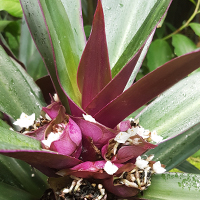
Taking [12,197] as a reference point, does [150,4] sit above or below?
above

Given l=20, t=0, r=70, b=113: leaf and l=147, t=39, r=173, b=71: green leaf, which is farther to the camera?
l=147, t=39, r=173, b=71: green leaf

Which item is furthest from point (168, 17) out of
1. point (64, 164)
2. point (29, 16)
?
point (64, 164)

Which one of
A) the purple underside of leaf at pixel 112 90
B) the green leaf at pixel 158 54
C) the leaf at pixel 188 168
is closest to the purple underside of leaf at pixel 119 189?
the purple underside of leaf at pixel 112 90

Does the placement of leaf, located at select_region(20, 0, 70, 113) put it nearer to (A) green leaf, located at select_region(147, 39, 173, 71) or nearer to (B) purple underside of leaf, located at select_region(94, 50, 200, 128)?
(B) purple underside of leaf, located at select_region(94, 50, 200, 128)

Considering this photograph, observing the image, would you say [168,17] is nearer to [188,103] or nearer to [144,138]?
[188,103]

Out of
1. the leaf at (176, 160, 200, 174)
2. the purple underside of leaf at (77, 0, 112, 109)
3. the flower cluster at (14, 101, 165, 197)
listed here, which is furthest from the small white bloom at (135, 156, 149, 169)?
the leaf at (176, 160, 200, 174)

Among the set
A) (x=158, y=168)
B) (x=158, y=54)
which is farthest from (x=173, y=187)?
(x=158, y=54)

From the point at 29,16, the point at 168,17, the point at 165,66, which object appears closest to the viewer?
the point at 165,66
